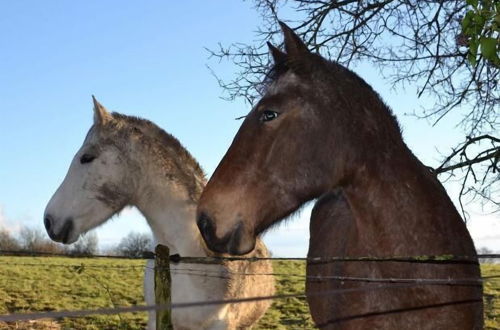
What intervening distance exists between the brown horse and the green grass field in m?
8.18

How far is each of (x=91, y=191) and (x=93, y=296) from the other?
11498 millimetres

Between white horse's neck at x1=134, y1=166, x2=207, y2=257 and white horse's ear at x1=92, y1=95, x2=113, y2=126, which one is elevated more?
white horse's ear at x1=92, y1=95, x2=113, y2=126

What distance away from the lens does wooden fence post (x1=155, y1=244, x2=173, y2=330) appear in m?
4.10

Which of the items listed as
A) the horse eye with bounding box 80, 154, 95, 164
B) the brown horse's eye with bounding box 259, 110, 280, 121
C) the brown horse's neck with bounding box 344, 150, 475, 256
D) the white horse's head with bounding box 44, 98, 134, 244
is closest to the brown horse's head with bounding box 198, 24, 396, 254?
the brown horse's eye with bounding box 259, 110, 280, 121

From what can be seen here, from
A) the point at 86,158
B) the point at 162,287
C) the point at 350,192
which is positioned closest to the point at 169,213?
the point at 86,158

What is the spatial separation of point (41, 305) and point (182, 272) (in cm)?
1040

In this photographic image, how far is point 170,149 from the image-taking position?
19.0ft

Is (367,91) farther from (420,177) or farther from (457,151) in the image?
(457,151)

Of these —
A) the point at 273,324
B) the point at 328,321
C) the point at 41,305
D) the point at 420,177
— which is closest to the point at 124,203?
the point at 328,321

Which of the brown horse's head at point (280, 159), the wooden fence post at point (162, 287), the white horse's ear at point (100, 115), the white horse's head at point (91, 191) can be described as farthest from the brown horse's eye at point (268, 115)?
the white horse's ear at point (100, 115)

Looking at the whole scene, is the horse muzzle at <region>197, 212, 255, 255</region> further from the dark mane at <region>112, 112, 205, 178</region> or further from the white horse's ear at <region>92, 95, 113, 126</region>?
the white horse's ear at <region>92, 95, 113, 126</region>

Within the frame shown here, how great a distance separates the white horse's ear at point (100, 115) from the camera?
18.9ft

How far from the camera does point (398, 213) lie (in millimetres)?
2826

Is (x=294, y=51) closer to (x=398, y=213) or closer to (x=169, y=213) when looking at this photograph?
(x=398, y=213)
